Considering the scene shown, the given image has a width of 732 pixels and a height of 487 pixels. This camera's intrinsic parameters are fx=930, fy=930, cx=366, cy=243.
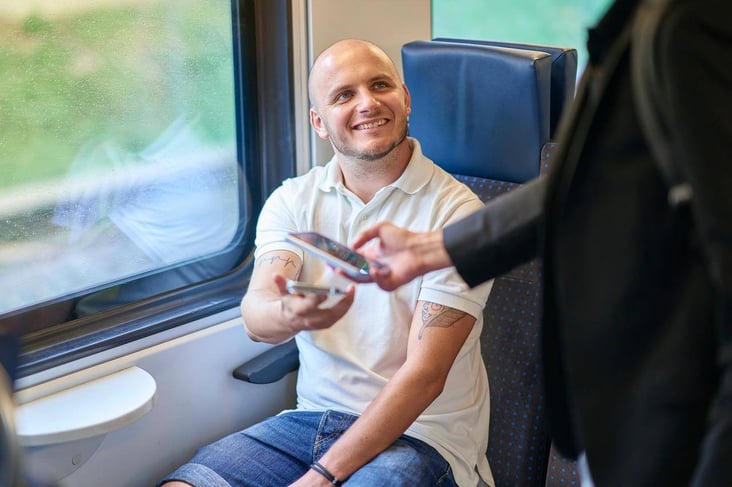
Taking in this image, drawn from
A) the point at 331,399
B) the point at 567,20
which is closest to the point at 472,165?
the point at 331,399

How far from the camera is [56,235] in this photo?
7.53 feet

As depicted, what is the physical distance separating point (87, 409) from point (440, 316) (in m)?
0.83

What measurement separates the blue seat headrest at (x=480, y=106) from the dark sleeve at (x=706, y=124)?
1129 millimetres

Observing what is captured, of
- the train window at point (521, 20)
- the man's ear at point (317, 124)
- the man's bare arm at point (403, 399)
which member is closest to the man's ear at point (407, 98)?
the man's ear at point (317, 124)

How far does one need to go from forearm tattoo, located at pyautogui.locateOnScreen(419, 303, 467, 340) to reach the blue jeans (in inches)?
11.3

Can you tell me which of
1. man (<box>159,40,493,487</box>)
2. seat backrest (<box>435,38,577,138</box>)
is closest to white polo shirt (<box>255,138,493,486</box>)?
man (<box>159,40,493,487</box>)

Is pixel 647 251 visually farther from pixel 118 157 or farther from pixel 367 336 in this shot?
pixel 118 157

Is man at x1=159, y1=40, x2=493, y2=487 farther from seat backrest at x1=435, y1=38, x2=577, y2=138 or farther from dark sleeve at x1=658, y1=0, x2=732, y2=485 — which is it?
dark sleeve at x1=658, y1=0, x2=732, y2=485

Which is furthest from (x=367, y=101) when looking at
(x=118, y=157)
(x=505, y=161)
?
(x=118, y=157)

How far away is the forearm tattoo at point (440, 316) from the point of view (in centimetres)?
211

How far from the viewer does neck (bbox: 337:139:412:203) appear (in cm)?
231

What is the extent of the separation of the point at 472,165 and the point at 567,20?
2345 millimetres

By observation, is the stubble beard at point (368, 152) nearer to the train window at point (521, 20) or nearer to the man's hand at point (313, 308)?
the man's hand at point (313, 308)

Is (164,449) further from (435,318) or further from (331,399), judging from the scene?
(435,318)
